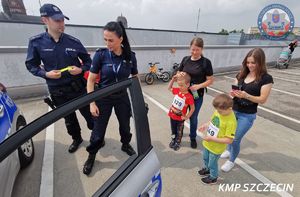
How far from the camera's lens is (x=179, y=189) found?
2.44 m

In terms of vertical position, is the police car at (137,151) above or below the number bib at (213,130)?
above

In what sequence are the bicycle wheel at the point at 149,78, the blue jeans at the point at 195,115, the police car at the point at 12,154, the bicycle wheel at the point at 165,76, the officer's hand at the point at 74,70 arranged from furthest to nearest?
the bicycle wheel at the point at 165,76 < the bicycle wheel at the point at 149,78 < the blue jeans at the point at 195,115 < the officer's hand at the point at 74,70 < the police car at the point at 12,154

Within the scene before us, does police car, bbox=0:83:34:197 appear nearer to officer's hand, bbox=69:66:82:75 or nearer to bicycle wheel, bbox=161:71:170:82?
officer's hand, bbox=69:66:82:75

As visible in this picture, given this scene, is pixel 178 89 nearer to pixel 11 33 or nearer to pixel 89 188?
pixel 89 188

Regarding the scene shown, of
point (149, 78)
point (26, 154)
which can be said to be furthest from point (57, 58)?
point (149, 78)

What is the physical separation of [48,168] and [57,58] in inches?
63.4

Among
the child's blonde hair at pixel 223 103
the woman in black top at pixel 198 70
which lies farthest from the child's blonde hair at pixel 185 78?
the child's blonde hair at pixel 223 103

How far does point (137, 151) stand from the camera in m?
1.28

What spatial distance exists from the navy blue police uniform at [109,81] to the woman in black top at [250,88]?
1406mm

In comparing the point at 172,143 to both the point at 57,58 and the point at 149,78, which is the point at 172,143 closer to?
the point at 57,58

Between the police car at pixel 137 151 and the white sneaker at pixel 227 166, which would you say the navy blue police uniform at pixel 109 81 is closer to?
the police car at pixel 137 151

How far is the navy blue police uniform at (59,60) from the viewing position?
236 cm

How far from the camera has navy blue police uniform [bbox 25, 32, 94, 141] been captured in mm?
2355

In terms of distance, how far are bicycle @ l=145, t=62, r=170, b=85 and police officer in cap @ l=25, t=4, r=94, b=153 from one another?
4438 mm
